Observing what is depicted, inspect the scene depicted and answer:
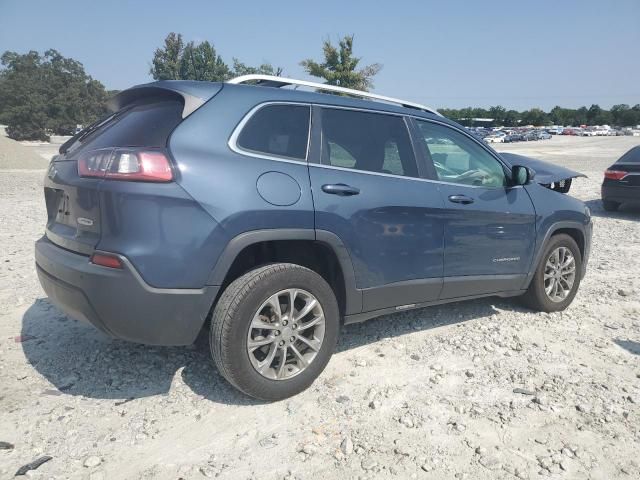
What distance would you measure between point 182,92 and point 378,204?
1385 millimetres

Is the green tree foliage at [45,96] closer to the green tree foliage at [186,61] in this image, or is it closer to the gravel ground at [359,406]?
the green tree foliage at [186,61]

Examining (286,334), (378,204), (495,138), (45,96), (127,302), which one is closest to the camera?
(127,302)

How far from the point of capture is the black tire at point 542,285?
448cm

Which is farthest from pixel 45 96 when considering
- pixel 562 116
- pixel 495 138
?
pixel 562 116

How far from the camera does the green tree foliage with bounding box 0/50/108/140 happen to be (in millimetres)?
56562

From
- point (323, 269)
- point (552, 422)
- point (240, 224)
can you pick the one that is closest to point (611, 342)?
point (552, 422)

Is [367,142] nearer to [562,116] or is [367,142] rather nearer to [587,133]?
[587,133]

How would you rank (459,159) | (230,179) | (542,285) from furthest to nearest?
(542,285) < (459,159) < (230,179)

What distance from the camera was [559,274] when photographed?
4625 millimetres

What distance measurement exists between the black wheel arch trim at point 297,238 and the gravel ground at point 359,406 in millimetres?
580

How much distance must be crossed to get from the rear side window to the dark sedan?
9.19 m

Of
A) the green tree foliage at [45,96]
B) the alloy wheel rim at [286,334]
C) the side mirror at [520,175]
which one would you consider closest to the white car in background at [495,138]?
the green tree foliage at [45,96]

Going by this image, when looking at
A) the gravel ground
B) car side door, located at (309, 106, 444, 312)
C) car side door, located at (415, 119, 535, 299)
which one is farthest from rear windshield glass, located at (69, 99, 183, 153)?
car side door, located at (415, 119, 535, 299)

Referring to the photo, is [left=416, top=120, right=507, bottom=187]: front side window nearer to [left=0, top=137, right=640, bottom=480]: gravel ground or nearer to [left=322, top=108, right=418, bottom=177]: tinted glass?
[left=322, top=108, right=418, bottom=177]: tinted glass
